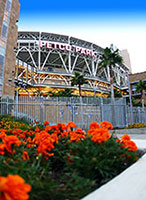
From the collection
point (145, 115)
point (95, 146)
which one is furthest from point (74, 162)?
point (145, 115)

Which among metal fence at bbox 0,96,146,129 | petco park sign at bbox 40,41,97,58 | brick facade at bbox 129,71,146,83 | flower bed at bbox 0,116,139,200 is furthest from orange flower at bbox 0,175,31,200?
brick facade at bbox 129,71,146,83

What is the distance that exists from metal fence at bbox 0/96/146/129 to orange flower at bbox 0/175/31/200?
Result: 507 inches

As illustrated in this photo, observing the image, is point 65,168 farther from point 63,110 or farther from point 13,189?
point 63,110

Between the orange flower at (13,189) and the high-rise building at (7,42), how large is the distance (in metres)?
20.1

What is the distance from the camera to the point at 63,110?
46.8ft

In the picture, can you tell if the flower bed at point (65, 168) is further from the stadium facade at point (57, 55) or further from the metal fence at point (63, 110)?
the stadium facade at point (57, 55)

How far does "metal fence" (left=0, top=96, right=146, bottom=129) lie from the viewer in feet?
45.5

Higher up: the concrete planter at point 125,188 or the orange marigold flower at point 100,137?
the orange marigold flower at point 100,137

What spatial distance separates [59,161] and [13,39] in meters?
25.0

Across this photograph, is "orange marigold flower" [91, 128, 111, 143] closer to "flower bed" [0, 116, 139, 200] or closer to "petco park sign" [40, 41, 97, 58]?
"flower bed" [0, 116, 139, 200]

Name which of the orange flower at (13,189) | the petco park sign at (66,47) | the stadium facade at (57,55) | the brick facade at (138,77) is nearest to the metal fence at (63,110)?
the orange flower at (13,189)

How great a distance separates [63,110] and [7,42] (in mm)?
14868

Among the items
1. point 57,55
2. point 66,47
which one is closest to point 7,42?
point 66,47

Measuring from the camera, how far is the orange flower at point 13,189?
897 mm
